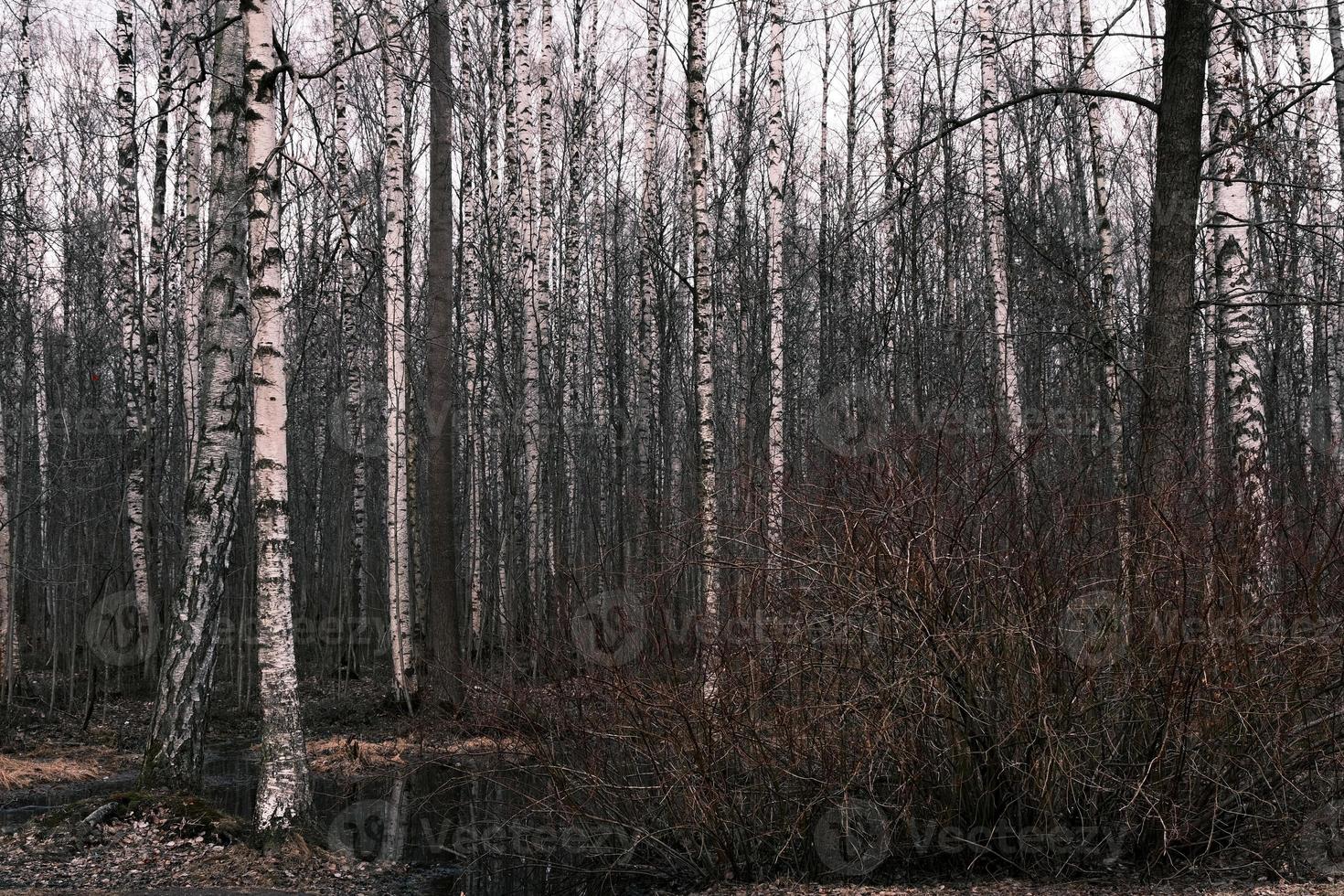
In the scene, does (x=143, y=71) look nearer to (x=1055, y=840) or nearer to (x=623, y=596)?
(x=623, y=596)

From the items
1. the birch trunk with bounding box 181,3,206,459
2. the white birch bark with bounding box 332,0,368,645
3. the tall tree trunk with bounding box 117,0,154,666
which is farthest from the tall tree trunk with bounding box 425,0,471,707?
the tall tree trunk with bounding box 117,0,154,666

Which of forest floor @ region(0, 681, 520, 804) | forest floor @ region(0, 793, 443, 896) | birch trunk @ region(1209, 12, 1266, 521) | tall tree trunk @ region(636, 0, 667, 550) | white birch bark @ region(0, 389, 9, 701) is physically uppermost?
tall tree trunk @ region(636, 0, 667, 550)

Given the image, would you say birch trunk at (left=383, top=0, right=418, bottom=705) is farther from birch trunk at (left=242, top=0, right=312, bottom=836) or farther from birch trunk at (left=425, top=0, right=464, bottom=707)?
birch trunk at (left=242, top=0, right=312, bottom=836)

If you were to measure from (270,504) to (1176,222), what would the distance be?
230 inches

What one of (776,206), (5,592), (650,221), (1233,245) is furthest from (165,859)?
(650,221)

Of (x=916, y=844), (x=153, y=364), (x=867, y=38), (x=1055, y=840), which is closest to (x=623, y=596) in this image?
(x=916, y=844)

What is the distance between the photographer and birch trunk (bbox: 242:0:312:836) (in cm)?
661

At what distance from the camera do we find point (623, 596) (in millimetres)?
7215

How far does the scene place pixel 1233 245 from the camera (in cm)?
692

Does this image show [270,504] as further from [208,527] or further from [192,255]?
[192,255]

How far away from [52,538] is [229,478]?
1888 cm

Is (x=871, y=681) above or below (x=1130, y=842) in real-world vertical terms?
above

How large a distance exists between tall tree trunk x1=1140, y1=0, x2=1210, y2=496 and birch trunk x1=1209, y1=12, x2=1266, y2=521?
17 centimetres

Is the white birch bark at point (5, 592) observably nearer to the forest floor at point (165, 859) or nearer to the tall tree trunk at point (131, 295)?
the tall tree trunk at point (131, 295)
